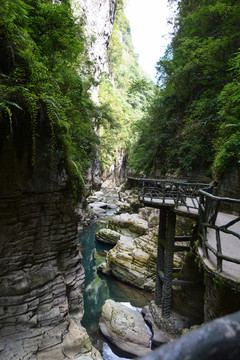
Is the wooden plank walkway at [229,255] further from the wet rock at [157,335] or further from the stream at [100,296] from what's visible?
the stream at [100,296]

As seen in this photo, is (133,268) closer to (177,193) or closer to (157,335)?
(157,335)

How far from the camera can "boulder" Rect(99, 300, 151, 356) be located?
8.06 metres

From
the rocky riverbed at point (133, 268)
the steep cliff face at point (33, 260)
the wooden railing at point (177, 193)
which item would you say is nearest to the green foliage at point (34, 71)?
the steep cliff face at point (33, 260)

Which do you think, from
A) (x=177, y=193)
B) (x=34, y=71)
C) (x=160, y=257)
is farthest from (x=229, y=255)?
(x=160, y=257)

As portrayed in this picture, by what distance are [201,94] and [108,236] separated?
47.1ft

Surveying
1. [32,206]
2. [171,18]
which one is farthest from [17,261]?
[171,18]

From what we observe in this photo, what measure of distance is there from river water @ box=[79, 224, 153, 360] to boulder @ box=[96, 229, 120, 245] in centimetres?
179

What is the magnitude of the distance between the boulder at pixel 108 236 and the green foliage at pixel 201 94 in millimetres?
7197

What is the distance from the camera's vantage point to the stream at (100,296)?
28.0ft

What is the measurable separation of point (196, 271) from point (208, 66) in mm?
13561

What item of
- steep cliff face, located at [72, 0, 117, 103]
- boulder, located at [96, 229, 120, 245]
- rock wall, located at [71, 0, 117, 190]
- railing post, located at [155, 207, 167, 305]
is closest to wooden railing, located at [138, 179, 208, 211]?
railing post, located at [155, 207, 167, 305]

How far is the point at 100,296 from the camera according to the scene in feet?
40.6

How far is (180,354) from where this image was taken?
1.62 feet

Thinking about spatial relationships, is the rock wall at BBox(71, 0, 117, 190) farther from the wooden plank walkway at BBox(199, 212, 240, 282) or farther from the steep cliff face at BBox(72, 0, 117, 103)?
the wooden plank walkway at BBox(199, 212, 240, 282)
